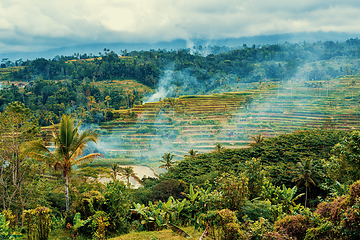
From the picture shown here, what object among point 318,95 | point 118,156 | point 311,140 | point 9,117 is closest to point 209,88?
point 318,95

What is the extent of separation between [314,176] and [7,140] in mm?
19980

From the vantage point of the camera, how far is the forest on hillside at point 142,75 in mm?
82125

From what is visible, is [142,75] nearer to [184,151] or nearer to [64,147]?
[184,151]

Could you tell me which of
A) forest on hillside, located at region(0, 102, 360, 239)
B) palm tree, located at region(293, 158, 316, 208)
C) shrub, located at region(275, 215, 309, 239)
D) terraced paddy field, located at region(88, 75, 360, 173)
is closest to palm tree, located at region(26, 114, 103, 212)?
forest on hillside, located at region(0, 102, 360, 239)

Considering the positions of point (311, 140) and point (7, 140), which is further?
point (311, 140)

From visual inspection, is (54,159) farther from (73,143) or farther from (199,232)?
(199,232)

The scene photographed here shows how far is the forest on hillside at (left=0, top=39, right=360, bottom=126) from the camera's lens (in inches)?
3233

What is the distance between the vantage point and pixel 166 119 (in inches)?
2862

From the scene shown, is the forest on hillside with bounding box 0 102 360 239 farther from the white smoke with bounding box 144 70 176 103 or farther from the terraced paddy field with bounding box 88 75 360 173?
the white smoke with bounding box 144 70 176 103

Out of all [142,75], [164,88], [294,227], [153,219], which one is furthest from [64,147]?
[142,75]

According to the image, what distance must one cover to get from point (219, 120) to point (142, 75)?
59.0 m

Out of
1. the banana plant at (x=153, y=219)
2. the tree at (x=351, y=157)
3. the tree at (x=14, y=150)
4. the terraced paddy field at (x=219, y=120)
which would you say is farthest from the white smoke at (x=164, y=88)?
the tree at (x=351, y=157)

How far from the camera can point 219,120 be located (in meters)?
69.4

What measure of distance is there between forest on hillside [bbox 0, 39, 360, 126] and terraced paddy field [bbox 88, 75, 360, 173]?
11570 mm
